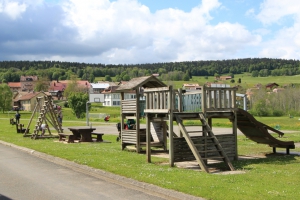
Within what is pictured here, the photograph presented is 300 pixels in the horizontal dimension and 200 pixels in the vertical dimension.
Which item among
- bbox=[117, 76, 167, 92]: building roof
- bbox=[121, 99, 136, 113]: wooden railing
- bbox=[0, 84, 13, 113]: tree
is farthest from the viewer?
bbox=[0, 84, 13, 113]: tree

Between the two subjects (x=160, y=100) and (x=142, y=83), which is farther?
(x=142, y=83)

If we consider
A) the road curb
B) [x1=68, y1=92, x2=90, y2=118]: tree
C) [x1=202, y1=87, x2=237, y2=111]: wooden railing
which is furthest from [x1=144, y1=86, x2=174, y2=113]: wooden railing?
[x1=68, y1=92, x2=90, y2=118]: tree

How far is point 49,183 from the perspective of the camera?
11.2m

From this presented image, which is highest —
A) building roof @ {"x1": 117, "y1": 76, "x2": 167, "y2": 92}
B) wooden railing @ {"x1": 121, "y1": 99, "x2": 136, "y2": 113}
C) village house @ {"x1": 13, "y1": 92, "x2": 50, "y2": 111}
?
building roof @ {"x1": 117, "y1": 76, "x2": 167, "y2": 92}

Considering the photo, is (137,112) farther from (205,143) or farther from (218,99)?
(205,143)

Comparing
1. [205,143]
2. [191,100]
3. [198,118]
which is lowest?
[205,143]

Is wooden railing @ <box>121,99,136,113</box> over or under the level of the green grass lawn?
over

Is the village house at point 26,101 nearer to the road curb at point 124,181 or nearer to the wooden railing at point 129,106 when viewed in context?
the wooden railing at point 129,106

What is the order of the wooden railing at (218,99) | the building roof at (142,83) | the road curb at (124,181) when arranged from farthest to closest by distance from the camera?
the building roof at (142,83) → the wooden railing at (218,99) → the road curb at (124,181)

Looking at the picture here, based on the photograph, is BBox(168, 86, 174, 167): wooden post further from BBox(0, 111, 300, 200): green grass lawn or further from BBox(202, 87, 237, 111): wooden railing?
BBox(202, 87, 237, 111): wooden railing

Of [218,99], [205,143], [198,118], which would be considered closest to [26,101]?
[218,99]

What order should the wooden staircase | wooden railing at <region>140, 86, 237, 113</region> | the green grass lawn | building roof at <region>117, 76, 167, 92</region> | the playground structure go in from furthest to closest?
building roof at <region>117, 76, 167, 92</region> < wooden railing at <region>140, 86, 237, 113</region> < the playground structure < the wooden staircase < the green grass lawn

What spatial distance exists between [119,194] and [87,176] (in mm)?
2863

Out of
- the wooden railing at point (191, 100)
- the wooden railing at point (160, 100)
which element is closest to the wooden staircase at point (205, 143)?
the wooden railing at point (191, 100)
